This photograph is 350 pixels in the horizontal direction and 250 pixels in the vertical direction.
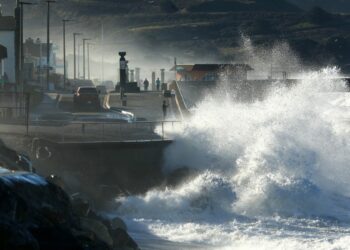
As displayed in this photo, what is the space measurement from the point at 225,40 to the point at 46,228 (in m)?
122

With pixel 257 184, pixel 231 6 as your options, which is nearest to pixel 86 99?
pixel 257 184

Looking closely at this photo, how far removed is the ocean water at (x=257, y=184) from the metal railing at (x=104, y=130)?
0.73 meters

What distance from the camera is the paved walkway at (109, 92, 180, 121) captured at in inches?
1777

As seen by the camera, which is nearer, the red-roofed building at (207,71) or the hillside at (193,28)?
the red-roofed building at (207,71)

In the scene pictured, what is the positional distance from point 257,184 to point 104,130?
6.62m

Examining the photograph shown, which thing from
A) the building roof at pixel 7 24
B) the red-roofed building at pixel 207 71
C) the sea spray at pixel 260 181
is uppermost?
the building roof at pixel 7 24

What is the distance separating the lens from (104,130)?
3447 centimetres

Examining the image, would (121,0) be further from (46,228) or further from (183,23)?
(46,228)

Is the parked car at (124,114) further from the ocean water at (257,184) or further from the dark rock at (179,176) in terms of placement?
the dark rock at (179,176)

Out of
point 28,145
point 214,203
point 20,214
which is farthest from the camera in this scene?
point 28,145

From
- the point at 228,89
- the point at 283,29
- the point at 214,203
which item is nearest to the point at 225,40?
the point at 283,29

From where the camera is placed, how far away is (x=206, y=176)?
3031 centimetres

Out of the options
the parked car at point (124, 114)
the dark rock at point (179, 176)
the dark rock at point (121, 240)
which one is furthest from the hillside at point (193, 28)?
the dark rock at point (121, 240)

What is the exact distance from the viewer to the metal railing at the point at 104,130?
107ft
